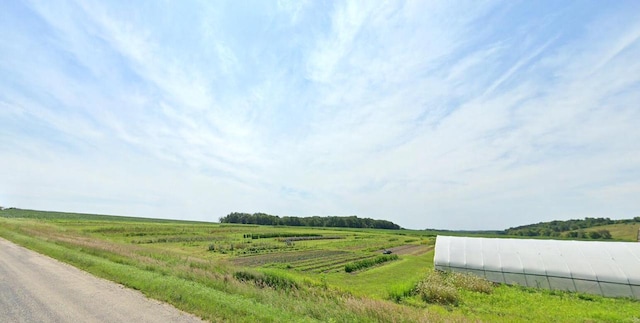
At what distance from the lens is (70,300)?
12.9 meters

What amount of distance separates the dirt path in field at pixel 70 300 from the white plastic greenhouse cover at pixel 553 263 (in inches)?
1125

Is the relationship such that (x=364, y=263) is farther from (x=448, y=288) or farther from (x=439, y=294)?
(x=439, y=294)

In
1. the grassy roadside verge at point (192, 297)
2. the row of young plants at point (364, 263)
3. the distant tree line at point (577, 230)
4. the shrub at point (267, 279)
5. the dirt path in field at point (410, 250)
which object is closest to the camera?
the grassy roadside verge at point (192, 297)

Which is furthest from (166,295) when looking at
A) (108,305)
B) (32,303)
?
(32,303)

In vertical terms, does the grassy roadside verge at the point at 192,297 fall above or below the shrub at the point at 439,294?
above

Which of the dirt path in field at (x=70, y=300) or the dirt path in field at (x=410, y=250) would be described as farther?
the dirt path in field at (x=410, y=250)

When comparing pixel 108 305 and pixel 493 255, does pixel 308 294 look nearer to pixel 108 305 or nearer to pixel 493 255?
pixel 108 305

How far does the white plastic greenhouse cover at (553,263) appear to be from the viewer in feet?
83.7

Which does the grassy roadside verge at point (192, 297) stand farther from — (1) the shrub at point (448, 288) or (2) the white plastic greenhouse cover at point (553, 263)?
(2) the white plastic greenhouse cover at point (553, 263)

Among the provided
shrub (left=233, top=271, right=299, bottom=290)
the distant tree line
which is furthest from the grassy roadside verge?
the distant tree line

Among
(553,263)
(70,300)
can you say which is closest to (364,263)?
(553,263)

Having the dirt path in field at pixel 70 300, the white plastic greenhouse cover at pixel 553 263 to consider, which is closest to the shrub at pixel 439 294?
the white plastic greenhouse cover at pixel 553 263

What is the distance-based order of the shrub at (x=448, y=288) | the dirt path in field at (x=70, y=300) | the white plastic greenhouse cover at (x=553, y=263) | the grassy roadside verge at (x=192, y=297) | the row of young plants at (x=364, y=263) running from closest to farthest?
the dirt path in field at (x=70, y=300)
the grassy roadside verge at (x=192, y=297)
the shrub at (x=448, y=288)
the white plastic greenhouse cover at (x=553, y=263)
the row of young plants at (x=364, y=263)

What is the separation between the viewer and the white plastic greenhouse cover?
25500 mm
